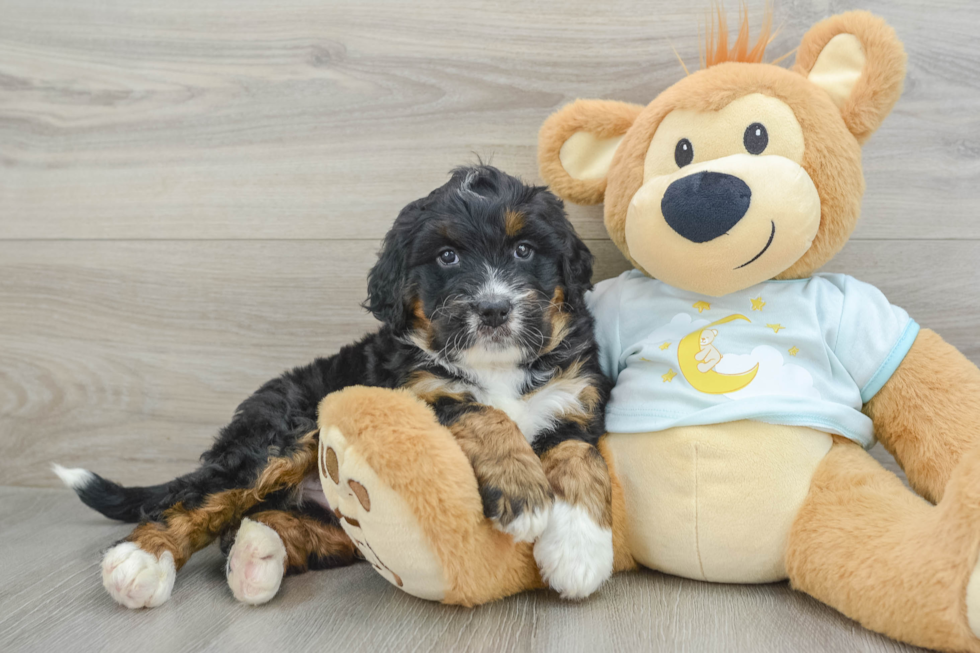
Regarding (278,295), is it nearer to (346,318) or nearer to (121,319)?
(346,318)

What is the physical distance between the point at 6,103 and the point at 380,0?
1356 mm

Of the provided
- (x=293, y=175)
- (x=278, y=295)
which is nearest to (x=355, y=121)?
(x=293, y=175)

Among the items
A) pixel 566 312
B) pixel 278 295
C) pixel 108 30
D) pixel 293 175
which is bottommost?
pixel 278 295

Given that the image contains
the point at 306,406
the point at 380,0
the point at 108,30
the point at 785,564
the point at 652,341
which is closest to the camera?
the point at 785,564

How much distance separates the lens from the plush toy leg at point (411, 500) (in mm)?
1250

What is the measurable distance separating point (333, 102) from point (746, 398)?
1519 mm

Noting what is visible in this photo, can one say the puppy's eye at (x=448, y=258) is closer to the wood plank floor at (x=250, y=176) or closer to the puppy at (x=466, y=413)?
the puppy at (x=466, y=413)

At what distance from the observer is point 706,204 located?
1.35 meters

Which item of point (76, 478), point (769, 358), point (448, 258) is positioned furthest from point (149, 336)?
point (769, 358)

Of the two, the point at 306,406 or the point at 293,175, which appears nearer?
the point at 306,406

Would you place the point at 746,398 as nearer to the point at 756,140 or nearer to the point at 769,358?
the point at 769,358

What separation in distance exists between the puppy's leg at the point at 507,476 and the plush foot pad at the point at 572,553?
0.06 metres

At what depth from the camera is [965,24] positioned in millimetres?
1849

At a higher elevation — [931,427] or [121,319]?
[931,427]
